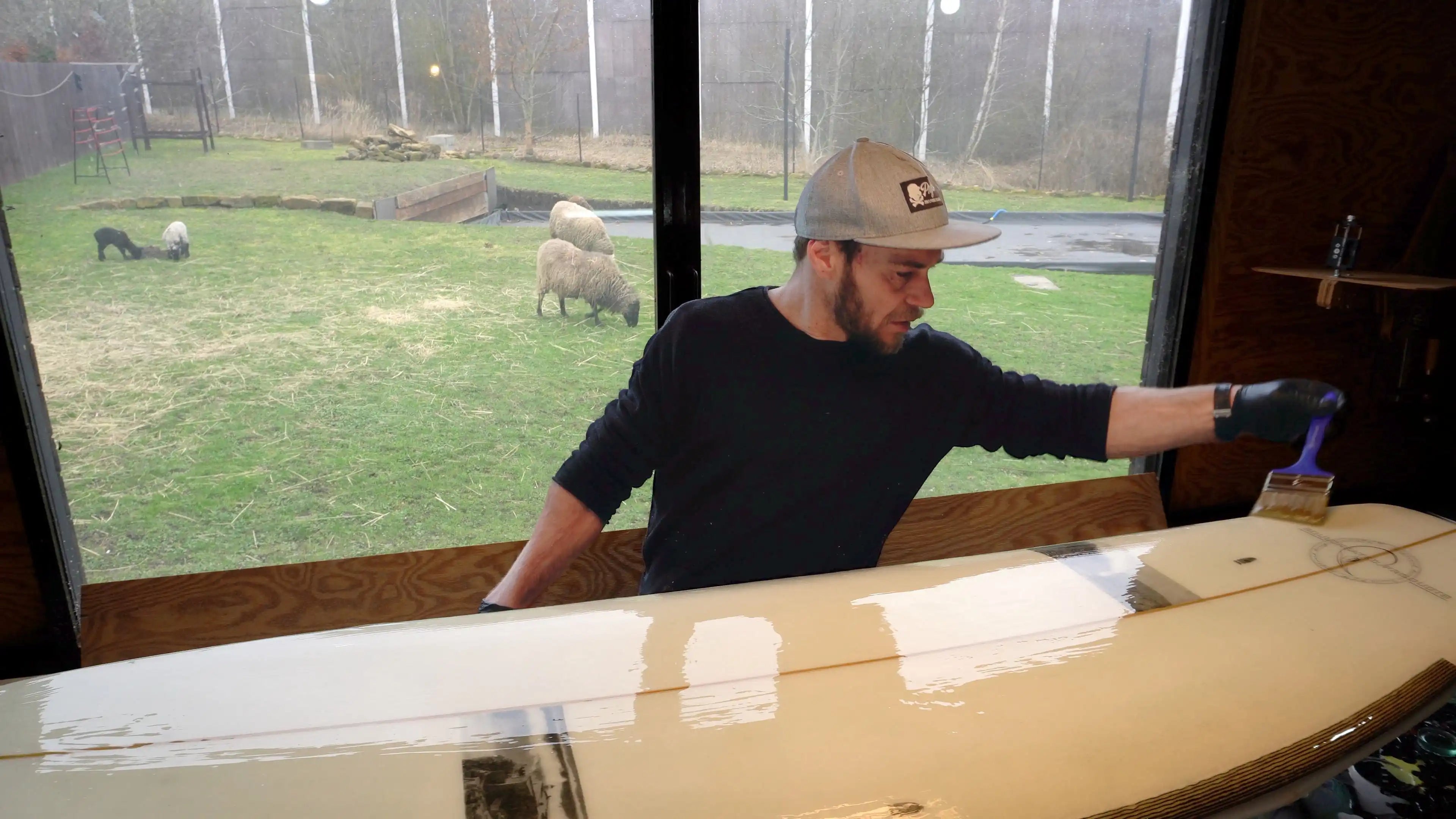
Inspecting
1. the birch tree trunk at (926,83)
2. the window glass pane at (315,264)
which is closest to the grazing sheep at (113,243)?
the window glass pane at (315,264)

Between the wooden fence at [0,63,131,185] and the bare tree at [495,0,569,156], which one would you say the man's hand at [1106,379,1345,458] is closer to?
the bare tree at [495,0,569,156]

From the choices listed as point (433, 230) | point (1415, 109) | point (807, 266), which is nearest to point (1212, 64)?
point (1415, 109)

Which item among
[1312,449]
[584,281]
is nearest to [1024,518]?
[1312,449]

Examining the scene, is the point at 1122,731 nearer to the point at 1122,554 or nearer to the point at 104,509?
the point at 1122,554

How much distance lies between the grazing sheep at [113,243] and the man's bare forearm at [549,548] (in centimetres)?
96

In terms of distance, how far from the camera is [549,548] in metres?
1.74

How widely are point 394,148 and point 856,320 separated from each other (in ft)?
3.45

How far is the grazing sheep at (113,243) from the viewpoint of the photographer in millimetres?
1766

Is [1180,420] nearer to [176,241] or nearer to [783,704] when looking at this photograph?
[783,704]

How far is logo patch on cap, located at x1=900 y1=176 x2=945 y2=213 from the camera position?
5.51 ft

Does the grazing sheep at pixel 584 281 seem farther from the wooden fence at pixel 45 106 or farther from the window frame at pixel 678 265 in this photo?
the wooden fence at pixel 45 106

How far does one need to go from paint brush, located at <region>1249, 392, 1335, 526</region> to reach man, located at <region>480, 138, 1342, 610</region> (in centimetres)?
20

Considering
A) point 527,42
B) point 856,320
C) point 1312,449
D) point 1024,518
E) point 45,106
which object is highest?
point 527,42

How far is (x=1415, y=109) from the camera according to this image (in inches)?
97.4
